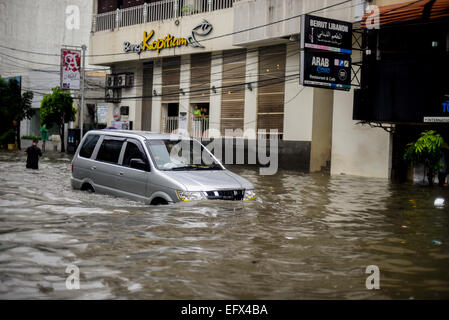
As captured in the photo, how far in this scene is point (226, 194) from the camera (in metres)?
9.09

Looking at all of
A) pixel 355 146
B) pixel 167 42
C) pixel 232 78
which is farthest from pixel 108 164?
pixel 167 42

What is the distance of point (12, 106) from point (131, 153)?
1257 inches

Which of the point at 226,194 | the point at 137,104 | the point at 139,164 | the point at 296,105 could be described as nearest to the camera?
the point at 226,194

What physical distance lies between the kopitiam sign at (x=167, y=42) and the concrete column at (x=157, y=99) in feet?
4.02

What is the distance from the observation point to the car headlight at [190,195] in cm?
877

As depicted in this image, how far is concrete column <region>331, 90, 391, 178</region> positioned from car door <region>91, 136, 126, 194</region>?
1224 centimetres

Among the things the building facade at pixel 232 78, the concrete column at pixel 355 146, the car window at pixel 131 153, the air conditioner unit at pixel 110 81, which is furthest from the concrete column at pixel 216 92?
the car window at pixel 131 153

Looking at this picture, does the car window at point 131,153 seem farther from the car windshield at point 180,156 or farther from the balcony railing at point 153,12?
the balcony railing at point 153,12

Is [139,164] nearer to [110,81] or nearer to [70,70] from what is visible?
[70,70]

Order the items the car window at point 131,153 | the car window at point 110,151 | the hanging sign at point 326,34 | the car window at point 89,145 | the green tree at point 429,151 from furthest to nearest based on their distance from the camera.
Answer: the hanging sign at point 326,34, the green tree at point 429,151, the car window at point 89,145, the car window at point 110,151, the car window at point 131,153

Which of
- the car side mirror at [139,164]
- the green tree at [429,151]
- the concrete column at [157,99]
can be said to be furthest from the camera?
the concrete column at [157,99]

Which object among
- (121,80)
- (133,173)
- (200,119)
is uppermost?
(121,80)
